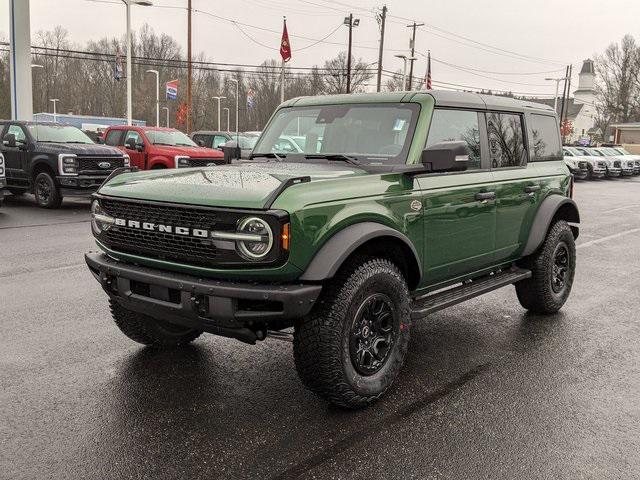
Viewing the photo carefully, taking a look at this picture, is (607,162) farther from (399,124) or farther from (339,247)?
(339,247)

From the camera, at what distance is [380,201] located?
383 cm

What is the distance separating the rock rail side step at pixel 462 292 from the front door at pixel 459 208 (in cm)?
12

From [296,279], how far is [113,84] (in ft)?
297

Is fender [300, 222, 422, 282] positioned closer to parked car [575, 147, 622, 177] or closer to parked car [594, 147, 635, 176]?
parked car [575, 147, 622, 177]

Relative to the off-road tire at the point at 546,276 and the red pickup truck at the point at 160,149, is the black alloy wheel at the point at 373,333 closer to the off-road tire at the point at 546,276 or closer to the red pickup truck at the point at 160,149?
the off-road tire at the point at 546,276

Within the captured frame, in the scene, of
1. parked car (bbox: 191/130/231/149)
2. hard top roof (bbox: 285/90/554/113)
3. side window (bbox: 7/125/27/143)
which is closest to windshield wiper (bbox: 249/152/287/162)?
hard top roof (bbox: 285/90/554/113)

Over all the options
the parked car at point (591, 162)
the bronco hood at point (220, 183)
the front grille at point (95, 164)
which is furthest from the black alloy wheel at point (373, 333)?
the parked car at point (591, 162)

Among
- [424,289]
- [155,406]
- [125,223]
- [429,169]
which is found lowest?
[155,406]

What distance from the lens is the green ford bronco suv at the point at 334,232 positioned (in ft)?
11.0

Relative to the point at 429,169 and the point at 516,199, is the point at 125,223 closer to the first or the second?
the point at 429,169

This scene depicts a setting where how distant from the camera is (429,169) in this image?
412 centimetres

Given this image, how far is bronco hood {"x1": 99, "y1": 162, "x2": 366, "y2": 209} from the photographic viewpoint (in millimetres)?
3393

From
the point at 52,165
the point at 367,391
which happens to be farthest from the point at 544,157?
the point at 52,165

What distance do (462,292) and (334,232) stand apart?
5.07 feet
